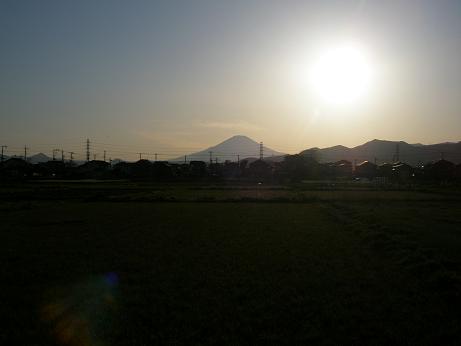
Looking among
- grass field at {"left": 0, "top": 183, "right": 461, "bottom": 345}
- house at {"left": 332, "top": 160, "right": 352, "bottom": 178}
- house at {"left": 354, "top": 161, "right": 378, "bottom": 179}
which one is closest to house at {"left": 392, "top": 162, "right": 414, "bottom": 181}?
house at {"left": 354, "top": 161, "right": 378, "bottom": 179}

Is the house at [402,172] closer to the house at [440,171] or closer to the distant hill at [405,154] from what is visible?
the house at [440,171]

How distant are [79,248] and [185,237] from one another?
335cm


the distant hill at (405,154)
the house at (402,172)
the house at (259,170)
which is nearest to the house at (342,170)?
the house at (402,172)

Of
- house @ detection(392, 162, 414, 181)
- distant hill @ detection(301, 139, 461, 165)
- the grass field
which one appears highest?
distant hill @ detection(301, 139, 461, 165)

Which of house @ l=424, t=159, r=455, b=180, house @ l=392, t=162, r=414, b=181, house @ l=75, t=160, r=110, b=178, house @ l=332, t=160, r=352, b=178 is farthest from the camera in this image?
house @ l=332, t=160, r=352, b=178

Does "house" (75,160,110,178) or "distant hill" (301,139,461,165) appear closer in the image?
"house" (75,160,110,178)

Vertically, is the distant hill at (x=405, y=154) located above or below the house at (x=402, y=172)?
above

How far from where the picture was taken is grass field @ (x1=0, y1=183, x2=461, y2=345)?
6.27 metres

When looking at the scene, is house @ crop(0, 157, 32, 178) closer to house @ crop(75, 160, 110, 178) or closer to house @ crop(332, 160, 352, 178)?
house @ crop(75, 160, 110, 178)

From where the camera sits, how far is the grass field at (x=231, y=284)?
627 cm

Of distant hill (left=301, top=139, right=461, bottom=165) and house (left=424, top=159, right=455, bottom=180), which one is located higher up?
distant hill (left=301, top=139, right=461, bottom=165)

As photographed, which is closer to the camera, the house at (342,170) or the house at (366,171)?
the house at (366,171)

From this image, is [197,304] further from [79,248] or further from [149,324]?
[79,248]

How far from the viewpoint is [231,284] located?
8.71 metres
